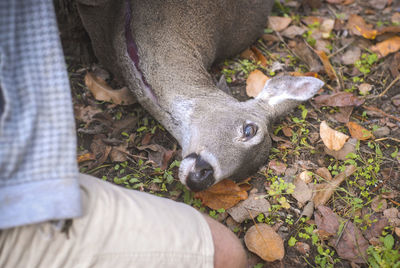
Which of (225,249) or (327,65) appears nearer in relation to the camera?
(225,249)

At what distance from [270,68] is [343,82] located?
2.16 ft

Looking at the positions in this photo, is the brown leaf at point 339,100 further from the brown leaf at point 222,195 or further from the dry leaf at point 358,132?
the brown leaf at point 222,195

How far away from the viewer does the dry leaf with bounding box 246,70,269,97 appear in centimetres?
354

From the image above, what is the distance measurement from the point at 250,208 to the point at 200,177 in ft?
1.79

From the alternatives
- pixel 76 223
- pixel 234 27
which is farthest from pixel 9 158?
pixel 234 27

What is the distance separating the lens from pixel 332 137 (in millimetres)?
3186

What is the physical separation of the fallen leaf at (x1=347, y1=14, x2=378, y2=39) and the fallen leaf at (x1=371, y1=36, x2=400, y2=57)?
13 centimetres

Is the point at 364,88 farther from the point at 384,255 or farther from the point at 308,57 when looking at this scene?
the point at 384,255

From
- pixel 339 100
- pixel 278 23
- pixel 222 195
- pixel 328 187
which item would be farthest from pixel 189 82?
pixel 278 23

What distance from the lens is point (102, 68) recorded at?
3689 mm

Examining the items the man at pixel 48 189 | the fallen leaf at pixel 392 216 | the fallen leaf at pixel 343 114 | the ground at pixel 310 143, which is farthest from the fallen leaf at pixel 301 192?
the man at pixel 48 189

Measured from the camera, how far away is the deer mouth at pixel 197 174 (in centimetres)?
239

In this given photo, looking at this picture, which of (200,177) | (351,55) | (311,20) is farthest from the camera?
(311,20)

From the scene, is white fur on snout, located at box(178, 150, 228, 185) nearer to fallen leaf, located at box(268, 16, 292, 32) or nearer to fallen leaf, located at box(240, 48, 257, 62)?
fallen leaf, located at box(240, 48, 257, 62)
